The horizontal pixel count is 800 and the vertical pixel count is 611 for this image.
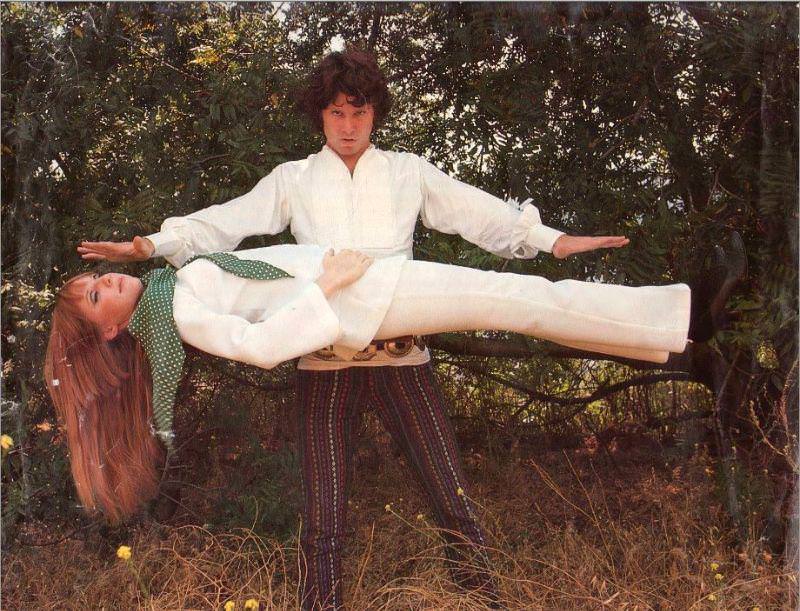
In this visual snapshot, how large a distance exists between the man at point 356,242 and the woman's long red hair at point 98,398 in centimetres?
33

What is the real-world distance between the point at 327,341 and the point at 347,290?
172 mm

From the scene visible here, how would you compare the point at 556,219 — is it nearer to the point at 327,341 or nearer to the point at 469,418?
the point at 469,418

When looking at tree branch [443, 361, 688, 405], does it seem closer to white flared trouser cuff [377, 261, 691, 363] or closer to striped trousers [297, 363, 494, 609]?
striped trousers [297, 363, 494, 609]

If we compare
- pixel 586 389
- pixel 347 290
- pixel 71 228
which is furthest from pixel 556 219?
pixel 71 228

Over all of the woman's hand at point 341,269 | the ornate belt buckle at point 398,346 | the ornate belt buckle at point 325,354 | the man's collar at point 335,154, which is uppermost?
the man's collar at point 335,154

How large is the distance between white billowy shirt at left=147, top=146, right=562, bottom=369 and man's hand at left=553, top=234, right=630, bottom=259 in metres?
0.04

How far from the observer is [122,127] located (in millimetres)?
3363

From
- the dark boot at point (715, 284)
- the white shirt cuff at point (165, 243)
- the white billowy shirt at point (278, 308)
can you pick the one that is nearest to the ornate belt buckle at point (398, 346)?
the white billowy shirt at point (278, 308)

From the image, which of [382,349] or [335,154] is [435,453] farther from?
[335,154]

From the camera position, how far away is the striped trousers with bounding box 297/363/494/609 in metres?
Answer: 2.56

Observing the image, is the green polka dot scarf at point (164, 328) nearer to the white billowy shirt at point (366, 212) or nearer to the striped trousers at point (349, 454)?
the white billowy shirt at point (366, 212)

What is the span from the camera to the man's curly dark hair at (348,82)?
8.50 feet

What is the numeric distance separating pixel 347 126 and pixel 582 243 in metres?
0.71

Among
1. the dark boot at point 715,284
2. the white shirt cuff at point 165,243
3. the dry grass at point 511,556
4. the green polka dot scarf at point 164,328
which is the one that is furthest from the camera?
the dark boot at point 715,284
